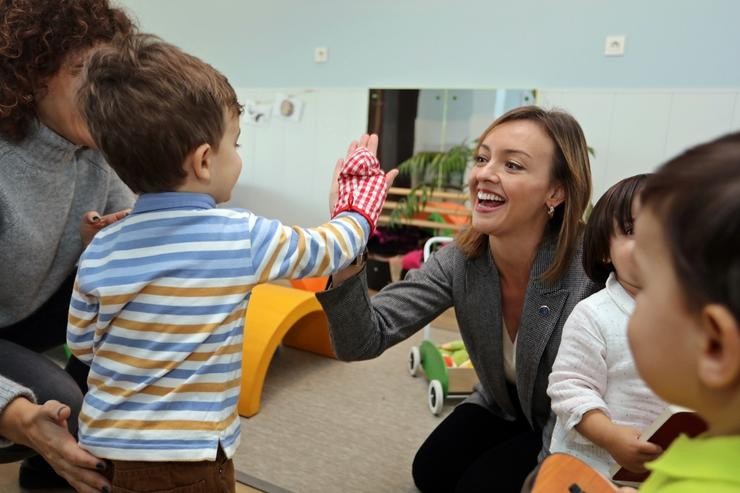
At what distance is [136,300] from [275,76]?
3.11 meters

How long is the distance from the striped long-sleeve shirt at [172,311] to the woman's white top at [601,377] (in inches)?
20.4

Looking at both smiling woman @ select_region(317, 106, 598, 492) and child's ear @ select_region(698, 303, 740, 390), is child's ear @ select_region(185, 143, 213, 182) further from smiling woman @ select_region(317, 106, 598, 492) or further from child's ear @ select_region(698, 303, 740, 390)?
child's ear @ select_region(698, 303, 740, 390)

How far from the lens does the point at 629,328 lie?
1.74 ft

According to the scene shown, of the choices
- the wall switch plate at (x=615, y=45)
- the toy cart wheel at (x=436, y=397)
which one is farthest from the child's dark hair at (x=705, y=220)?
the wall switch plate at (x=615, y=45)

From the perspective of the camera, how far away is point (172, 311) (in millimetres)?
809

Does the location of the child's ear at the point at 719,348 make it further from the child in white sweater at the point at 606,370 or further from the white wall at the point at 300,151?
the white wall at the point at 300,151

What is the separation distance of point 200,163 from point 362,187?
0.30 metres

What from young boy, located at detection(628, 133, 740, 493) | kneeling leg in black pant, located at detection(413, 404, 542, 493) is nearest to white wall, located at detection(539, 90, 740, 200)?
kneeling leg in black pant, located at detection(413, 404, 542, 493)

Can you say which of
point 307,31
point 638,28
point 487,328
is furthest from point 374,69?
point 487,328

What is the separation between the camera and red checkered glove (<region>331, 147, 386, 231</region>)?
0.98 m

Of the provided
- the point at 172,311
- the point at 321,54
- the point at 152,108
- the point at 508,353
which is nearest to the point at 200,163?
the point at 152,108

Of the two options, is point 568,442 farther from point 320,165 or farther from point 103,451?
point 320,165

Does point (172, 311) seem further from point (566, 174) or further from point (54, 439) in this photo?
point (566, 174)

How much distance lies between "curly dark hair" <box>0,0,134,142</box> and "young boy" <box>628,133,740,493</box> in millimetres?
1135
